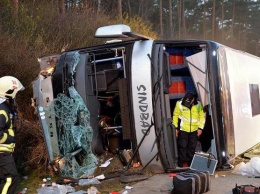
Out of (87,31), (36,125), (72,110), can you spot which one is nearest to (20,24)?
(87,31)

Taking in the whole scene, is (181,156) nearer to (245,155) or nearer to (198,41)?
(245,155)

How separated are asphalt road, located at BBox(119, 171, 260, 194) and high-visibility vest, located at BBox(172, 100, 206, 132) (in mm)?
819

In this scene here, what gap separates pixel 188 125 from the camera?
5.79 metres

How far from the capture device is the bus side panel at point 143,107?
507 cm

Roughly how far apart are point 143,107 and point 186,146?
3.93 feet

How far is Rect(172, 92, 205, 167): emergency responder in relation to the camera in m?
5.76

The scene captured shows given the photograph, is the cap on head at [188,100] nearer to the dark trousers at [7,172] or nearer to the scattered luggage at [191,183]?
the scattered luggage at [191,183]

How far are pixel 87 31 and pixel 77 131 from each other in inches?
317

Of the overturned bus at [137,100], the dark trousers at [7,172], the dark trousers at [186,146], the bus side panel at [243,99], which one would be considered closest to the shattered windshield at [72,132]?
the overturned bus at [137,100]

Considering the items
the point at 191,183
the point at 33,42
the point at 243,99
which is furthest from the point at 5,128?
the point at 33,42

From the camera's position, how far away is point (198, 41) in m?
5.40

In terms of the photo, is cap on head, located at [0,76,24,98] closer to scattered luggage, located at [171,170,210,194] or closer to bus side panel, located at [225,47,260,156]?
scattered luggage, located at [171,170,210,194]

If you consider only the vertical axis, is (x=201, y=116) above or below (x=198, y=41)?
below

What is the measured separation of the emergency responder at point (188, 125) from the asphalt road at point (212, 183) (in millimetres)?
604
